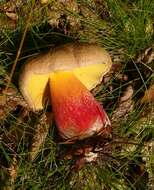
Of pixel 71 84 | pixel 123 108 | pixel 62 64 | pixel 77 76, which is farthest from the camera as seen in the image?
pixel 123 108

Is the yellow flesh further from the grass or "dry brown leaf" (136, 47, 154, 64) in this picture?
"dry brown leaf" (136, 47, 154, 64)

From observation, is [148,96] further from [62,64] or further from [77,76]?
[62,64]

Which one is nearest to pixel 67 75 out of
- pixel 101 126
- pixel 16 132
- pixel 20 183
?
pixel 101 126

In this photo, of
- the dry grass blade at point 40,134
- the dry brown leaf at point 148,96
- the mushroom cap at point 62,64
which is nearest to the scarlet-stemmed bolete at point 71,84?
the mushroom cap at point 62,64

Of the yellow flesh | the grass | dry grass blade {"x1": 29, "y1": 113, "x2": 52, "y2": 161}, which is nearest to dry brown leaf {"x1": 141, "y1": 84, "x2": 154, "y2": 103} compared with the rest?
the grass

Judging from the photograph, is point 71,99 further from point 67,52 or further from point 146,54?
point 146,54

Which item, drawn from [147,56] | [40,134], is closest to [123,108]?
[147,56]
